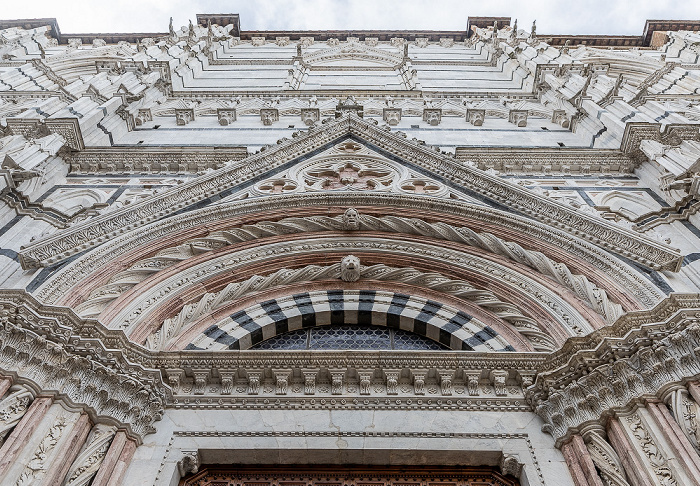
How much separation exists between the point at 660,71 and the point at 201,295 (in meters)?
22.1

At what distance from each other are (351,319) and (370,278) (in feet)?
2.73

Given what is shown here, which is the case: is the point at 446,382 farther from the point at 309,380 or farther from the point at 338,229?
the point at 338,229

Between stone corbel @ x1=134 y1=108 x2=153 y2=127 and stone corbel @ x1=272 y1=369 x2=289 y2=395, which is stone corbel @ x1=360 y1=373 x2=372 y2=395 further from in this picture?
stone corbel @ x1=134 y1=108 x2=153 y2=127

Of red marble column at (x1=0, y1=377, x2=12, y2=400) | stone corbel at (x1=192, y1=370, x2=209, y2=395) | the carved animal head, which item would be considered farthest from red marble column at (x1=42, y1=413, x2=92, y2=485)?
the carved animal head

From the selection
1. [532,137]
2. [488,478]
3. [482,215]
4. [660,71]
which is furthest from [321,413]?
[660,71]

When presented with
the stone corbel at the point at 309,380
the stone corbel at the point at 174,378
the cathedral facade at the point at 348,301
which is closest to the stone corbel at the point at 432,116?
the cathedral facade at the point at 348,301

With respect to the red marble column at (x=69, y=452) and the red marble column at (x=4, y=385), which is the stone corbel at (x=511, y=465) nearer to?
the red marble column at (x=69, y=452)

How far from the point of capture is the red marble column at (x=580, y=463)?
16.6 ft

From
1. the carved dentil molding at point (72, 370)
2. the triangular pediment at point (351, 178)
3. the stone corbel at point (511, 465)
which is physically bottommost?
the stone corbel at point (511, 465)

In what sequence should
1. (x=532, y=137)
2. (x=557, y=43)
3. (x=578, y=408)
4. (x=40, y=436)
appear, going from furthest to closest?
(x=557, y=43) < (x=532, y=137) < (x=578, y=408) < (x=40, y=436)

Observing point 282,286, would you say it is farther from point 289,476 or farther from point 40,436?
point 40,436

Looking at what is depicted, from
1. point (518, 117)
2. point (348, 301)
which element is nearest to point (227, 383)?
point (348, 301)

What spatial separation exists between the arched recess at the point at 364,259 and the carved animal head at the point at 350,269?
256 millimetres

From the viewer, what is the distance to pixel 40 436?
5020 mm
